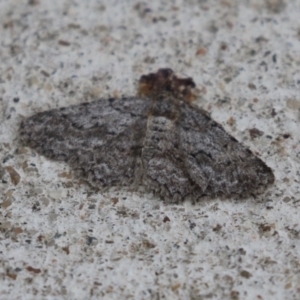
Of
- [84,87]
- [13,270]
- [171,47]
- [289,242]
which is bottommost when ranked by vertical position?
[13,270]

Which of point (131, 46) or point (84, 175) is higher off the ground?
point (131, 46)

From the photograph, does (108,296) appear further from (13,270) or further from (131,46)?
(131,46)

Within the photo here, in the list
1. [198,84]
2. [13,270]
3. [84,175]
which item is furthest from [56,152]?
[198,84]

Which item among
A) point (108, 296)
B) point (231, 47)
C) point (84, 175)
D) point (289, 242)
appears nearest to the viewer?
point (108, 296)

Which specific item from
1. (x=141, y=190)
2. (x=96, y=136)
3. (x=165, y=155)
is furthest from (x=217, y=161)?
(x=96, y=136)

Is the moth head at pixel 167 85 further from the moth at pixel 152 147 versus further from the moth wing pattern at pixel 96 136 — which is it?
the moth wing pattern at pixel 96 136

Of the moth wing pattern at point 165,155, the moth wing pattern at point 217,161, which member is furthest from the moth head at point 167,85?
the moth wing pattern at point 217,161

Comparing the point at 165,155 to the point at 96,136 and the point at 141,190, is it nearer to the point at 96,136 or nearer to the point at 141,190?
the point at 141,190

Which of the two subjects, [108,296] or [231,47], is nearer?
[108,296]
